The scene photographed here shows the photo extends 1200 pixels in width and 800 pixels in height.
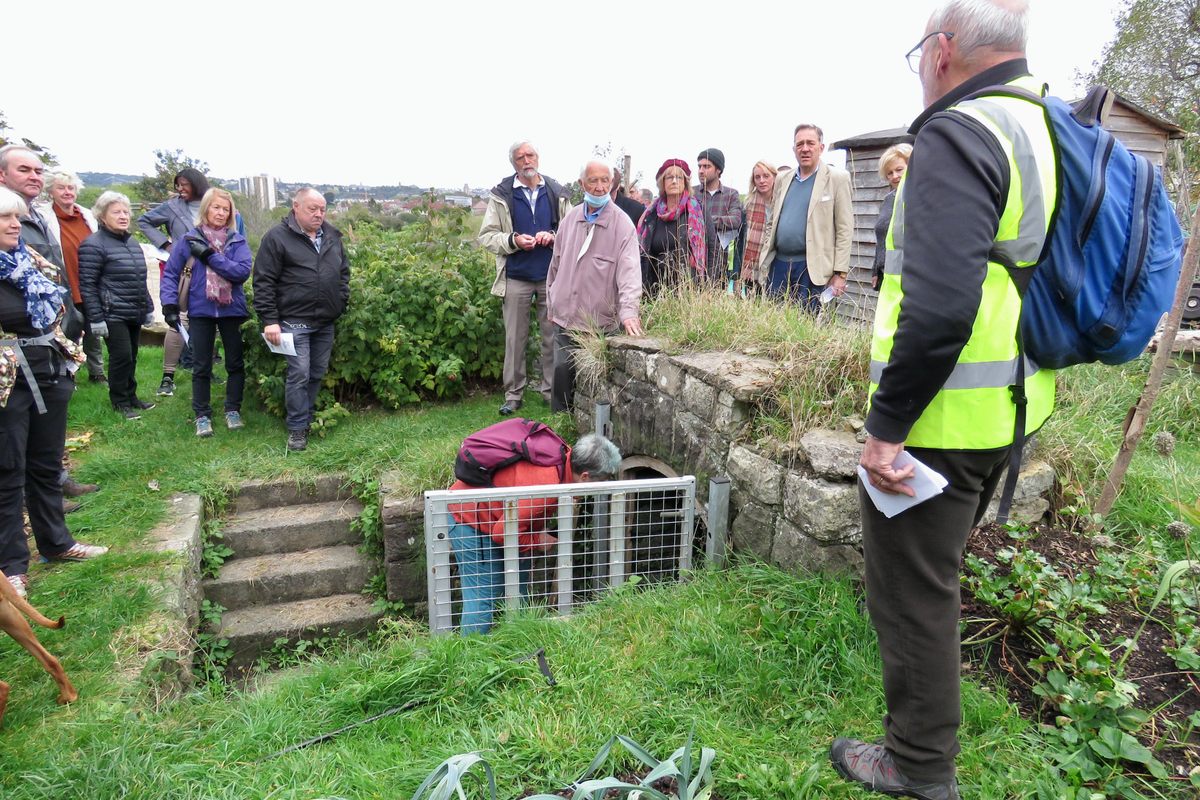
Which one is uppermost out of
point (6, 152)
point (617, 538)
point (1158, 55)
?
point (1158, 55)

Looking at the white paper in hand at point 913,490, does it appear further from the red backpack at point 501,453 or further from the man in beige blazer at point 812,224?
the man in beige blazer at point 812,224

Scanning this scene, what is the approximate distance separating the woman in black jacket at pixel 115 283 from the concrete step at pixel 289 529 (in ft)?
6.34

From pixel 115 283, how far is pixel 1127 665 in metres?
7.22

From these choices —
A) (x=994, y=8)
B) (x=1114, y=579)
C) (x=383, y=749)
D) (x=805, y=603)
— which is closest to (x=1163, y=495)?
(x=1114, y=579)

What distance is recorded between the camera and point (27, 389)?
367 cm

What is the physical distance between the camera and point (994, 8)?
1.78m

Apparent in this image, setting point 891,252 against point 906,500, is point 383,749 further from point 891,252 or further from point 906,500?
point 891,252

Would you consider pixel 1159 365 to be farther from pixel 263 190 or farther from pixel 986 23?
pixel 263 190

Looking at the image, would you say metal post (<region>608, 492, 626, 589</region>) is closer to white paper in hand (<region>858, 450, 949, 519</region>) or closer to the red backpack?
the red backpack

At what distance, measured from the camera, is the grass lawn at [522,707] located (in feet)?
7.81

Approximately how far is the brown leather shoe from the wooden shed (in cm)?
976

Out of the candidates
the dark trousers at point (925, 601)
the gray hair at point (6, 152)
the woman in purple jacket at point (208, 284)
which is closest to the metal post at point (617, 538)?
the dark trousers at point (925, 601)

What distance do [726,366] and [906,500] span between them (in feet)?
7.38

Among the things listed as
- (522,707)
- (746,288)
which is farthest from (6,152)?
(746,288)
